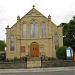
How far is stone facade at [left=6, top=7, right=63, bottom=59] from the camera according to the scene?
47969mm

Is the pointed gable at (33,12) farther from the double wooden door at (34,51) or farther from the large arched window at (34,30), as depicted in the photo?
the double wooden door at (34,51)

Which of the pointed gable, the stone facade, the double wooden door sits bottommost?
the double wooden door

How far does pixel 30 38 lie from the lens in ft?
159

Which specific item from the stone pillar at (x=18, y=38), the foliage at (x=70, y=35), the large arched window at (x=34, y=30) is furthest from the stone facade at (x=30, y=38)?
the foliage at (x=70, y=35)

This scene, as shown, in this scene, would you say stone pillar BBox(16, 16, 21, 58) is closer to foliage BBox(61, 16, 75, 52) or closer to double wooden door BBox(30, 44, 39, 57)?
double wooden door BBox(30, 44, 39, 57)

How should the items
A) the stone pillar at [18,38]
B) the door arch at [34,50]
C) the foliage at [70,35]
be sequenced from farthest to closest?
1. the foliage at [70,35]
2. the stone pillar at [18,38]
3. the door arch at [34,50]

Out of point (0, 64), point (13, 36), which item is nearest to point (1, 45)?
point (13, 36)

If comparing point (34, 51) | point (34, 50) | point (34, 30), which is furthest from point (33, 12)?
point (34, 51)

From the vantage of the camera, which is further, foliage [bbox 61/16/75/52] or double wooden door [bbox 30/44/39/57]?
foliage [bbox 61/16/75/52]

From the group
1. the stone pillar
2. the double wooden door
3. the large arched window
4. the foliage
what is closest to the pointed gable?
the large arched window

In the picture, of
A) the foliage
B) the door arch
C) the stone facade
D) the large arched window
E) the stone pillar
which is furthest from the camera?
the foliage

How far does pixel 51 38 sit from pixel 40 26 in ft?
10.2

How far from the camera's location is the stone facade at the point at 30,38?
4797cm

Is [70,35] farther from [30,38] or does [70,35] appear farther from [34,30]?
[30,38]
